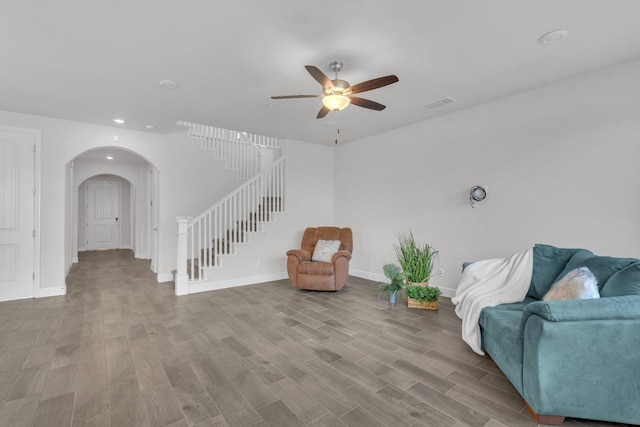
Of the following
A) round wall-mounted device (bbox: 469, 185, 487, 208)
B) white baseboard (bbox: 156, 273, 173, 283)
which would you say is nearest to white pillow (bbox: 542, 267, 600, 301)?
round wall-mounted device (bbox: 469, 185, 487, 208)

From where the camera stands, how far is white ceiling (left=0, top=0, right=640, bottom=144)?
2180mm

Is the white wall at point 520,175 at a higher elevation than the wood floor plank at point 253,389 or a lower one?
higher

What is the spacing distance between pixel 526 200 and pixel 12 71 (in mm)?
5952

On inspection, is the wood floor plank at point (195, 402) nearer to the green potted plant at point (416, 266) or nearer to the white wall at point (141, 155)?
the green potted plant at point (416, 266)

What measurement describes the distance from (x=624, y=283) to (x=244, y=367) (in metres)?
2.93

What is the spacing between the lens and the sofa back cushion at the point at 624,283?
1999 mm

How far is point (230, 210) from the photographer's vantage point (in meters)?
5.28

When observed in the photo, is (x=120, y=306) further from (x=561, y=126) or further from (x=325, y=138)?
(x=561, y=126)

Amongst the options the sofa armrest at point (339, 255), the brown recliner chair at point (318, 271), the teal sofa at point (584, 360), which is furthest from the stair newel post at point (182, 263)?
the teal sofa at point (584, 360)

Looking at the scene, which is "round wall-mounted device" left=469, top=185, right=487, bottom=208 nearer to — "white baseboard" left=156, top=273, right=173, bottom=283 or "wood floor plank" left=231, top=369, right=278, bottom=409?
"wood floor plank" left=231, top=369, right=278, bottom=409

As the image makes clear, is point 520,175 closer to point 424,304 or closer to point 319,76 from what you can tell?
point 424,304

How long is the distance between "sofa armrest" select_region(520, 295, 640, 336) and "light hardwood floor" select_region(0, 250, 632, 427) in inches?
27.9

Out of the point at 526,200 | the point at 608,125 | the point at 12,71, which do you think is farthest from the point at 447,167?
the point at 12,71

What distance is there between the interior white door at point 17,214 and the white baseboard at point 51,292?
89mm
